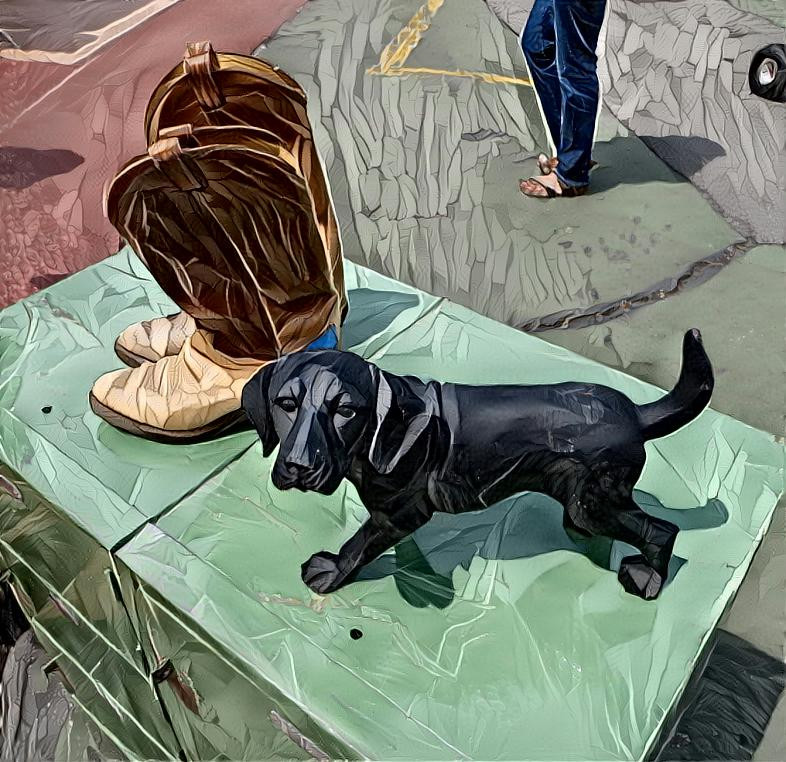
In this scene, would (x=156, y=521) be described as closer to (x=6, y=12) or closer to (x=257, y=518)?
(x=257, y=518)

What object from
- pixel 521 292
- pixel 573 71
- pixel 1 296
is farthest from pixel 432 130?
pixel 1 296

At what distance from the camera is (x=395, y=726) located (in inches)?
26.7

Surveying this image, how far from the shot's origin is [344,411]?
0.61 metres

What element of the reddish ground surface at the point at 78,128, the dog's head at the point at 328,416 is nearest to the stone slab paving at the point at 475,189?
the reddish ground surface at the point at 78,128

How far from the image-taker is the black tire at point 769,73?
1.13 metres

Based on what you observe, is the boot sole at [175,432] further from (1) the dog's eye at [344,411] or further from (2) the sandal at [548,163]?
(2) the sandal at [548,163]

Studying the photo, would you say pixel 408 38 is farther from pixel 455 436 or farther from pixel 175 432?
pixel 455 436

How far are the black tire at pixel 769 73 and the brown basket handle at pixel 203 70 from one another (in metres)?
0.77

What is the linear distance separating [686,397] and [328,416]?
0.30 m

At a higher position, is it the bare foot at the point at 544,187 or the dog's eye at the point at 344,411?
the dog's eye at the point at 344,411

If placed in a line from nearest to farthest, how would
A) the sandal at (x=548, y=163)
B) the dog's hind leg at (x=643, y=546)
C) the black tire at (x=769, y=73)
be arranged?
the dog's hind leg at (x=643, y=546), the black tire at (x=769, y=73), the sandal at (x=548, y=163)

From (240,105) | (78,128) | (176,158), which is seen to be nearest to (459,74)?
(78,128)

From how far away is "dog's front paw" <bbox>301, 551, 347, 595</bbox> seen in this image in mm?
776

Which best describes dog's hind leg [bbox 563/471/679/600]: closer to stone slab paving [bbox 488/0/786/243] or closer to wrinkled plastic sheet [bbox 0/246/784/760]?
wrinkled plastic sheet [bbox 0/246/784/760]
